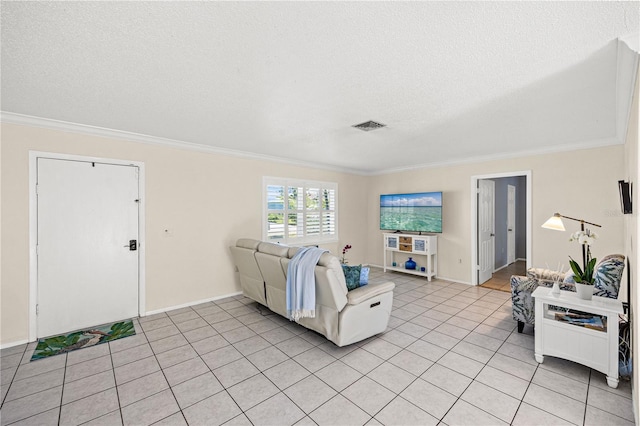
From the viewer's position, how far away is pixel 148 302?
388 centimetres

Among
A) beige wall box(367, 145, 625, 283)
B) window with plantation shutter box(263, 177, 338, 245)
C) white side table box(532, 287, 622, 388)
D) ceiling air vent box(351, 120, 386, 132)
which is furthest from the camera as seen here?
window with plantation shutter box(263, 177, 338, 245)

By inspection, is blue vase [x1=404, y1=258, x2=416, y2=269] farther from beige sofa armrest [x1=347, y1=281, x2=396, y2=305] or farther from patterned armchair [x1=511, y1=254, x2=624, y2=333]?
beige sofa armrest [x1=347, y1=281, x2=396, y2=305]

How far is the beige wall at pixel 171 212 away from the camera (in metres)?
3.02

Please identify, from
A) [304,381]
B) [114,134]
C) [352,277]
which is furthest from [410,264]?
[114,134]

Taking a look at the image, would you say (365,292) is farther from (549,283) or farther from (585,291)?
(549,283)

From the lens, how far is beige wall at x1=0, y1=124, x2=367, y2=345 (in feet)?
9.91

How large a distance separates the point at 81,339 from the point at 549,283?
17.5ft

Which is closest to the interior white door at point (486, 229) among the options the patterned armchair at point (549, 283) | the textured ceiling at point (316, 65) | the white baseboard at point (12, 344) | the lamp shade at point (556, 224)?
the patterned armchair at point (549, 283)

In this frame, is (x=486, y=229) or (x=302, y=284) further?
(x=486, y=229)

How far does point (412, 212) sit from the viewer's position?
6.03 meters

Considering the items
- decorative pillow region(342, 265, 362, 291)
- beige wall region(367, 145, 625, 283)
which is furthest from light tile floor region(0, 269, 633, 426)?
beige wall region(367, 145, 625, 283)

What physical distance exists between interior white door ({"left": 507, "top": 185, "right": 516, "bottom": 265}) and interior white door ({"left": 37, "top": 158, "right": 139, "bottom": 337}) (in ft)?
26.8

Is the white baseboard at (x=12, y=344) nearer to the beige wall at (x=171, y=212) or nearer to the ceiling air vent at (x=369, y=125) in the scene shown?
the beige wall at (x=171, y=212)

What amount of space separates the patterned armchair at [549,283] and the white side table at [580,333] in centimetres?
14
